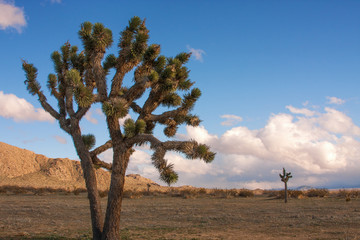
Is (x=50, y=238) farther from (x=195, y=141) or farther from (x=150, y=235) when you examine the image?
(x=195, y=141)

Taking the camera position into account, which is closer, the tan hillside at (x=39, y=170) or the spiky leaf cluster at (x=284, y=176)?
the spiky leaf cluster at (x=284, y=176)

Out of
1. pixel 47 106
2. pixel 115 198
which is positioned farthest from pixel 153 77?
pixel 47 106

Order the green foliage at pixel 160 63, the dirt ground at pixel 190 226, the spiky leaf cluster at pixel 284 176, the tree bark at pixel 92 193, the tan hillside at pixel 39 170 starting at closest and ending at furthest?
the tree bark at pixel 92 193 → the green foliage at pixel 160 63 → the dirt ground at pixel 190 226 → the spiky leaf cluster at pixel 284 176 → the tan hillside at pixel 39 170

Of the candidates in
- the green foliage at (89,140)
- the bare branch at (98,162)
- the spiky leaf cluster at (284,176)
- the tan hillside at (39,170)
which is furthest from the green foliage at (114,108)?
the tan hillside at (39,170)

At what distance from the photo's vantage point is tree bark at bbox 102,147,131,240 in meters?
9.93

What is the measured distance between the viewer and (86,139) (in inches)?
466

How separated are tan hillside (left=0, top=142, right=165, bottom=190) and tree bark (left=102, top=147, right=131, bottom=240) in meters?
52.8

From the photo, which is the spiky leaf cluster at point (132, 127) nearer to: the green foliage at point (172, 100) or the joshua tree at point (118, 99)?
the joshua tree at point (118, 99)

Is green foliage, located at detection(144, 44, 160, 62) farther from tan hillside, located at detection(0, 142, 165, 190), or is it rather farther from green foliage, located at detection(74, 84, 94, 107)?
tan hillside, located at detection(0, 142, 165, 190)

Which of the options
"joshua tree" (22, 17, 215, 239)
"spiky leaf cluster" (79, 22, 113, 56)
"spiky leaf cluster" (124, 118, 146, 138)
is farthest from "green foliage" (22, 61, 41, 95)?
"spiky leaf cluster" (124, 118, 146, 138)

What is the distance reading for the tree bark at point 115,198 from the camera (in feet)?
32.6

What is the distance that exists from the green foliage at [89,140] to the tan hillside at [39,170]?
51357 millimetres

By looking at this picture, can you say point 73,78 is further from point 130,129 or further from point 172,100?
point 172,100

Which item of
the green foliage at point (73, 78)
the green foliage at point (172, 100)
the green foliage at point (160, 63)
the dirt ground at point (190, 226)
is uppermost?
the green foliage at point (160, 63)
